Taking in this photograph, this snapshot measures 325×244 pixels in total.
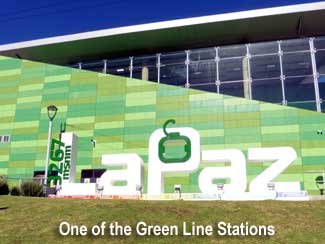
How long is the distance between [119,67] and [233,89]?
12927 millimetres

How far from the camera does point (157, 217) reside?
53.5 ft

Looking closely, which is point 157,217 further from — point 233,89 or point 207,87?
point 207,87

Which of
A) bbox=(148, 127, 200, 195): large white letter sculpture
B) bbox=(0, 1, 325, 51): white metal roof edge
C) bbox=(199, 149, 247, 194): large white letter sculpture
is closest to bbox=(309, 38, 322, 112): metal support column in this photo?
bbox=(0, 1, 325, 51): white metal roof edge

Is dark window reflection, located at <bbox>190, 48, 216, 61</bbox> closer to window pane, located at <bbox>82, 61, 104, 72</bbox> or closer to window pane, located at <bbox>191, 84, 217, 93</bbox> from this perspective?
window pane, located at <bbox>191, 84, 217, 93</bbox>

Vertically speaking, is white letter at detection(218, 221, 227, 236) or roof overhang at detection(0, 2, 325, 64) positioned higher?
roof overhang at detection(0, 2, 325, 64)

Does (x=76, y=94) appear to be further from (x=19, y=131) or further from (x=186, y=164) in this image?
(x=186, y=164)

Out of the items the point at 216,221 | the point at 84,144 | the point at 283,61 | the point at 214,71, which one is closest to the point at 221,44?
the point at 214,71

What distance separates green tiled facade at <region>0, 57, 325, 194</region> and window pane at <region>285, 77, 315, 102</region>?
337cm

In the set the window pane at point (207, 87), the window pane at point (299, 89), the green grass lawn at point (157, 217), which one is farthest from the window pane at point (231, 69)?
the green grass lawn at point (157, 217)

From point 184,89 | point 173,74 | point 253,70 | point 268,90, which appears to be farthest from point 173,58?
point 268,90

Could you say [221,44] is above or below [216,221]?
above

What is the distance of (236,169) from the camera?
27188 millimetres

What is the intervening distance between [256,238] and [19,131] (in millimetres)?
35878

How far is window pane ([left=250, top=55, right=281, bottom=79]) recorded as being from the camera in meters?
42.7
